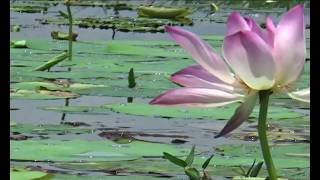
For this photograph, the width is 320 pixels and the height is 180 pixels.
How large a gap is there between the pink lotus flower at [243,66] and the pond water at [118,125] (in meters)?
0.90

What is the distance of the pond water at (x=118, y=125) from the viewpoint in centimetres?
245

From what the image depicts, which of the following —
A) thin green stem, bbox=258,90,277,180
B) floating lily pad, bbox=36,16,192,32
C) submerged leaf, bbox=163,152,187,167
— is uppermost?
thin green stem, bbox=258,90,277,180

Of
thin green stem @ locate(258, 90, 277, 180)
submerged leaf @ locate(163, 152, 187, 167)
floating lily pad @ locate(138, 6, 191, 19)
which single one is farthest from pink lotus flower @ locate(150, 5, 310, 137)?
floating lily pad @ locate(138, 6, 191, 19)

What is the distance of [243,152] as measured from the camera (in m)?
2.69

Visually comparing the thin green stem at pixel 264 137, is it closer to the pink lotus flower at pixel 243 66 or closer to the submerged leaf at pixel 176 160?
the pink lotus flower at pixel 243 66

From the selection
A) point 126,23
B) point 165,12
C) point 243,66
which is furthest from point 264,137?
point 165,12

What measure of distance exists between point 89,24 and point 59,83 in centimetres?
356

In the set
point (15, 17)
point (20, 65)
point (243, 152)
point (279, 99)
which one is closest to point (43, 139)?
point (243, 152)

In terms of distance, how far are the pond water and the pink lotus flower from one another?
897 millimetres

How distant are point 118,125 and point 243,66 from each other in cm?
207

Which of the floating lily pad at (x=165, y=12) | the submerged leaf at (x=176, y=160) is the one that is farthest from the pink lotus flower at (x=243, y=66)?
the floating lily pad at (x=165, y=12)

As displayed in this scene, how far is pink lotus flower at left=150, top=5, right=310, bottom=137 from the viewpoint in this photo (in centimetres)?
118

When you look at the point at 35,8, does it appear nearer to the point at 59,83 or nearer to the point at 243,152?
the point at 59,83

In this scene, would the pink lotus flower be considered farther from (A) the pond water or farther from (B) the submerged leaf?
(A) the pond water
